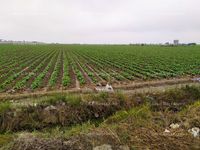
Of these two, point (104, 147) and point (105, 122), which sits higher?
point (104, 147)

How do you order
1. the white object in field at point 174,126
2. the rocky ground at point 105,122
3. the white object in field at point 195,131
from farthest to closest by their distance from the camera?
the white object in field at point 174,126
the white object in field at point 195,131
the rocky ground at point 105,122

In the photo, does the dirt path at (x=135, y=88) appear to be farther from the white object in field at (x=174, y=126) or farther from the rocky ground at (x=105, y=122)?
the white object in field at (x=174, y=126)

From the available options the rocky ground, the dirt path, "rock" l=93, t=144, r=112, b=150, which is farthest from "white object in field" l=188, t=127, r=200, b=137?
the dirt path

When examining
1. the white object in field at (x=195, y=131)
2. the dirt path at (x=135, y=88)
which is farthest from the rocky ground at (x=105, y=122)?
the dirt path at (x=135, y=88)

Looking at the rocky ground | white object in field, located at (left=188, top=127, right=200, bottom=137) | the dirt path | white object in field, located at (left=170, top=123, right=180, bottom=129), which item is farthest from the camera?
the dirt path

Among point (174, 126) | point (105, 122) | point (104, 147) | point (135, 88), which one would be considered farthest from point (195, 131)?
point (135, 88)

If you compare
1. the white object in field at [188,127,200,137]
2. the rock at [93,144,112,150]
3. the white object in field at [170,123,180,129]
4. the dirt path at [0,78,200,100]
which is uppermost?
the white object in field at [188,127,200,137]

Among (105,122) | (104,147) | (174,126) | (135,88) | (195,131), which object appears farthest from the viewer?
(135,88)

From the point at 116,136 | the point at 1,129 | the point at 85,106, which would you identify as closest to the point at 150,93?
the point at 85,106

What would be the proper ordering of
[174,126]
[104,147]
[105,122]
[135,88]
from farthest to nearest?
[135,88]
[105,122]
[174,126]
[104,147]

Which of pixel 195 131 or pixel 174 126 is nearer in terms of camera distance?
pixel 195 131

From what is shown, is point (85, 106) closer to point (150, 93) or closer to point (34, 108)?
point (34, 108)

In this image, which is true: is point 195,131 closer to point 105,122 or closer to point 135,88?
point 105,122

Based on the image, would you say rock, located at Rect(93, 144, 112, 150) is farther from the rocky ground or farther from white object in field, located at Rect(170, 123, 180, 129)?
white object in field, located at Rect(170, 123, 180, 129)
